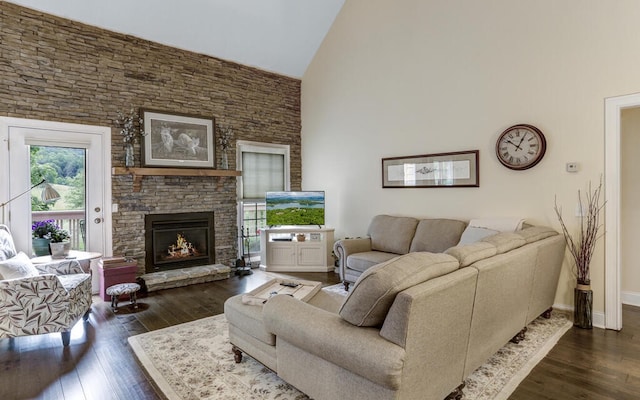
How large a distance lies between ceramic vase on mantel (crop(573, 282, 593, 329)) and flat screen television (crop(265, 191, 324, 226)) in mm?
3579

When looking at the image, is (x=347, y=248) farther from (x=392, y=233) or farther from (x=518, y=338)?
(x=518, y=338)

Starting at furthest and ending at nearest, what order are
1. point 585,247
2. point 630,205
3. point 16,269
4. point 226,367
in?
point 630,205, point 585,247, point 16,269, point 226,367

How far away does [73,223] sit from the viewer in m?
4.76

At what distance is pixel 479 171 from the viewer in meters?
4.50

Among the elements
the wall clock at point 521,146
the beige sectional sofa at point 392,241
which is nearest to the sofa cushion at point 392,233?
the beige sectional sofa at point 392,241

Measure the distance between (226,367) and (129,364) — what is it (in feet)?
2.61

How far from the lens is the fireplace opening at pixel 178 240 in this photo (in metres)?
5.36

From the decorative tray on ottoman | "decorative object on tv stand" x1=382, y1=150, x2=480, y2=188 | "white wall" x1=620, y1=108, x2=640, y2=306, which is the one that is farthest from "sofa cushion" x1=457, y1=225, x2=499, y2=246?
the decorative tray on ottoman

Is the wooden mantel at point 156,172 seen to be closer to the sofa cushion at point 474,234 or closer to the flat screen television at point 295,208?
the flat screen television at point 295,208

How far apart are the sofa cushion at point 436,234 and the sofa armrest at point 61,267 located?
12.9ft

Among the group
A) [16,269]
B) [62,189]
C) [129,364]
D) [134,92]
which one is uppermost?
[134,92]

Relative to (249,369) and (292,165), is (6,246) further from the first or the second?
(292,165)

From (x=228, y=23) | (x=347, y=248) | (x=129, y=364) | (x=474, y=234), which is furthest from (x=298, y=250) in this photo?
(x=228, y=23)

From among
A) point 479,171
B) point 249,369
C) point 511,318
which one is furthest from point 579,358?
point 249,369
